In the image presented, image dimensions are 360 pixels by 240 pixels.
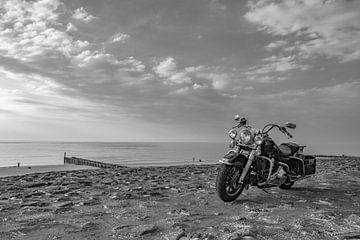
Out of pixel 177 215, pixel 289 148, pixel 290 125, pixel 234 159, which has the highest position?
pixel 290 125

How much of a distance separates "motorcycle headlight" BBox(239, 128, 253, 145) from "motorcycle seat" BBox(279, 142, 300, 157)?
161 cm

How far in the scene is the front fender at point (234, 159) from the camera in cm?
596

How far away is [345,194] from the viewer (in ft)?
24.2

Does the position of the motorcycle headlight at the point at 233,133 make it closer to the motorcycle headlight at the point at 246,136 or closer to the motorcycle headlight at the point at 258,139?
the motorcycle headlight at the point at 246,136

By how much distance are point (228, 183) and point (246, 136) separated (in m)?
1.08

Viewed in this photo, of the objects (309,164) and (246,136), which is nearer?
(246,136)

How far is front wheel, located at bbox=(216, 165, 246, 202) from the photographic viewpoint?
5.88 m

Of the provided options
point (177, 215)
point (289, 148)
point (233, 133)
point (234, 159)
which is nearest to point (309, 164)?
point (289, 148)

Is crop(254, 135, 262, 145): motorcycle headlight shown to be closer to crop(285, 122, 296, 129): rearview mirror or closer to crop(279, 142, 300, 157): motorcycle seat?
crop(285, 122, 296, 129): rearview mirror

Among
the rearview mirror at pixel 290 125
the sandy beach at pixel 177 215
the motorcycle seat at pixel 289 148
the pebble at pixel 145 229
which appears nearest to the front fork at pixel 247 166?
the sandy beach at pixel 177 215

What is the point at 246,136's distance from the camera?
6301 mm

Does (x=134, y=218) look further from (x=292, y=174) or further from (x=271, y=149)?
(x=292, y=174)

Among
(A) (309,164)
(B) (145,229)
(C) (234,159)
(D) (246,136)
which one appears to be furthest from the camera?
(A) (309,164)

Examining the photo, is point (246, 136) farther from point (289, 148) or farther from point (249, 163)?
point (289, 148)
